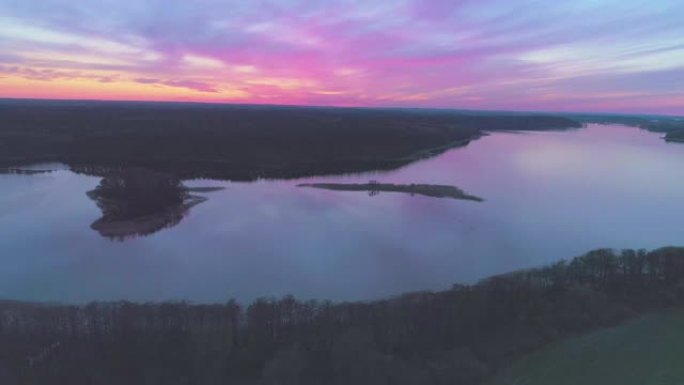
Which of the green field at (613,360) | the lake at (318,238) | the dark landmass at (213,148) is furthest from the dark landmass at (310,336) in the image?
the dark landmass at (213,148)

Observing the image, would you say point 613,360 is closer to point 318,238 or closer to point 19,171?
point 318,238

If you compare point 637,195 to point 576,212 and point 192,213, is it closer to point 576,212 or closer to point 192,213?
point 576,212

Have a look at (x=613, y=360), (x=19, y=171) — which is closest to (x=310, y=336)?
(x=613, y=360)

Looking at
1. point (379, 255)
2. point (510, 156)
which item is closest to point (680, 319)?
point (379, 255)

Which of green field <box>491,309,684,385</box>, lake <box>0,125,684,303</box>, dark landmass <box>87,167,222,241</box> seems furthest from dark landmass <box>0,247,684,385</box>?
dark landmass <box>87,167,222,241</box>

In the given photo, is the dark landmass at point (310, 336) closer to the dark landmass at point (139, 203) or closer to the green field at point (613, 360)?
the green field at point (613, 360)
